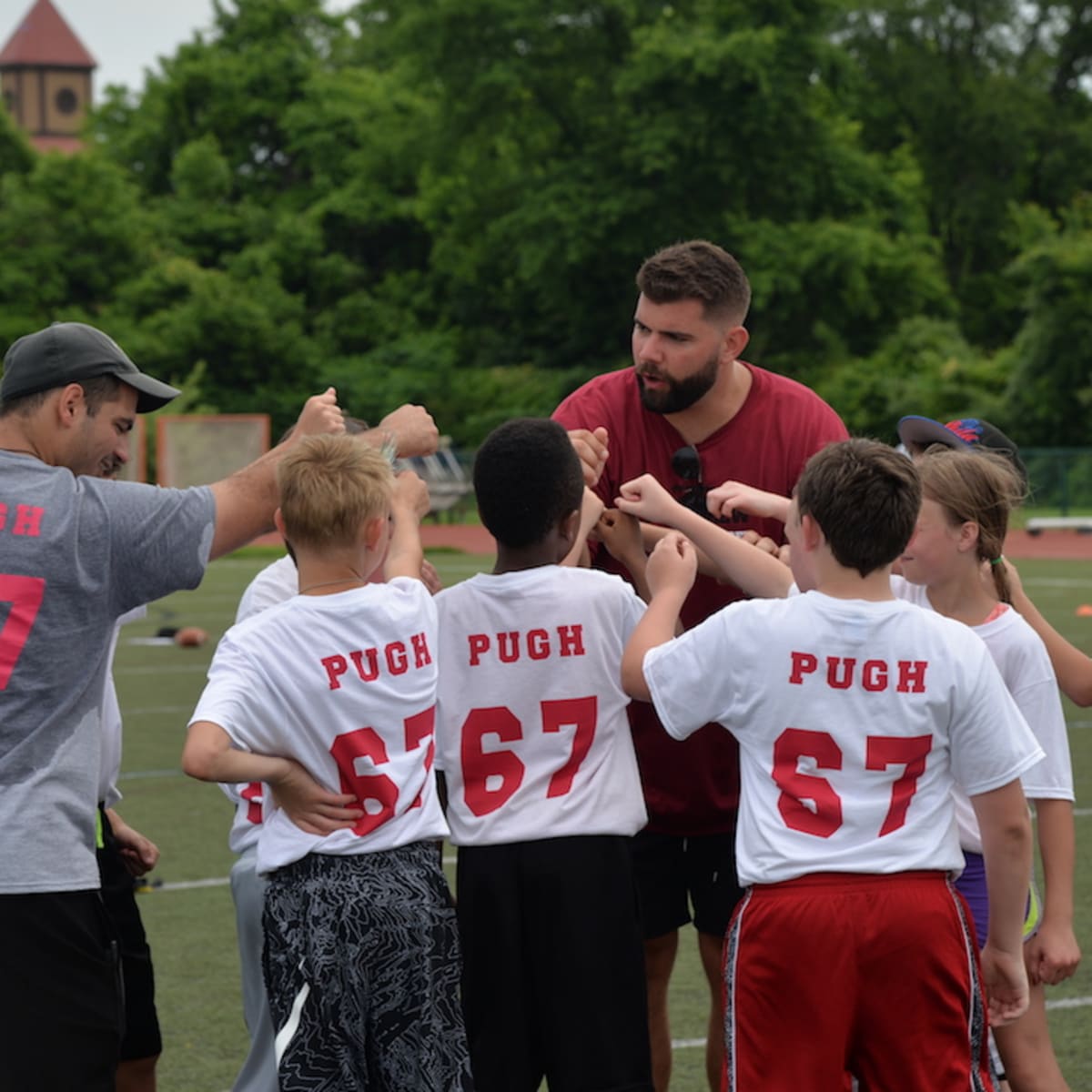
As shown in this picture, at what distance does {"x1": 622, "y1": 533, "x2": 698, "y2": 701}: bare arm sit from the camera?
11.9 ft

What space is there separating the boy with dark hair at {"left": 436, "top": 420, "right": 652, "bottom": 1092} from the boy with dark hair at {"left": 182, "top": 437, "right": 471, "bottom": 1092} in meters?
0.20

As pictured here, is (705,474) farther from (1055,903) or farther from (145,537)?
(145,537)

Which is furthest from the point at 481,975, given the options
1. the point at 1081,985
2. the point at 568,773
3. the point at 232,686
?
the point at 1081,985

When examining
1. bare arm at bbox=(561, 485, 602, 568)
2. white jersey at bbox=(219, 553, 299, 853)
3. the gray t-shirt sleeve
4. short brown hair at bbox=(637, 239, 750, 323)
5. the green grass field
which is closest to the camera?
the gray t-shirt sleeve

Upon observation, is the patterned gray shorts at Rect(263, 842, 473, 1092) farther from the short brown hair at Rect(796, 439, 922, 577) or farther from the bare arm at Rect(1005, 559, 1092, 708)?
the bare arm at Rect(1005, 559, 1092, 708)

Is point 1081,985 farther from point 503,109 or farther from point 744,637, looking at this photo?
point 503,109

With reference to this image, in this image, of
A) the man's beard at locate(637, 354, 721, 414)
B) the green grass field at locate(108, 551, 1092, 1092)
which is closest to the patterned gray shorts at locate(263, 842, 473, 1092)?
the man's beard at locate(637, 354, 721, 414)

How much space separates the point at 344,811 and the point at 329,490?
675mm

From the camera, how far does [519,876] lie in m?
3.83

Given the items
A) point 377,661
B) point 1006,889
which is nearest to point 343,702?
point 377,661

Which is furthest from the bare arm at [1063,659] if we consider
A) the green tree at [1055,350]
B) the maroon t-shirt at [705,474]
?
the green tree at [1055,350]

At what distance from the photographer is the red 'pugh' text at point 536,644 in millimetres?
3852

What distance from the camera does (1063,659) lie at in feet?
13.9

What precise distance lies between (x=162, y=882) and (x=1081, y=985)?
3938 mm
